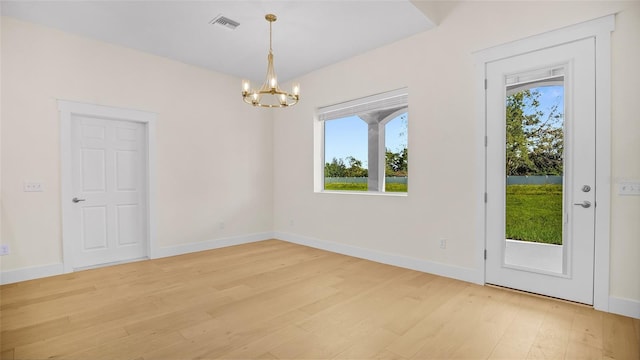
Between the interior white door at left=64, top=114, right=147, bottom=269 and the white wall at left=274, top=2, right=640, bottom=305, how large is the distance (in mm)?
2732

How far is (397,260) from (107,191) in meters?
4.20

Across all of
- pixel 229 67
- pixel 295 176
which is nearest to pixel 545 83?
pixel 295 176

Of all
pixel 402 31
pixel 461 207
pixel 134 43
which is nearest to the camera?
pixel 461 207

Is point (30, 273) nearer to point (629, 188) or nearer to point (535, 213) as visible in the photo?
point (535, 213)

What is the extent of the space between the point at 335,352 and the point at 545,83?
3.22 meters

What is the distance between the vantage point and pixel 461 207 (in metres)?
3.66

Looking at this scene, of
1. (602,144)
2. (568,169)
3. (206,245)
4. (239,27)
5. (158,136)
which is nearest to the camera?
(602,144)

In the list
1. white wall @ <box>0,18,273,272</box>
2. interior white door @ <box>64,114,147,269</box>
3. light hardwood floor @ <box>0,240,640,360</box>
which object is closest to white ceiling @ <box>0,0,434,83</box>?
white wall @ <box>0,18,273,272</box>

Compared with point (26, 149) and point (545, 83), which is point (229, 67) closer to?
point (26, 149)

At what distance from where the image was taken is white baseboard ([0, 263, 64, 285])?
353 cm

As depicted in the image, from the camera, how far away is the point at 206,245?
5262 millimetres

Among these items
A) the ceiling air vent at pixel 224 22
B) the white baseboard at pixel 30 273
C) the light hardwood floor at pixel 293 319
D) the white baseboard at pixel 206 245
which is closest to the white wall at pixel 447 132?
the light hardwood floor at pixel 293 319

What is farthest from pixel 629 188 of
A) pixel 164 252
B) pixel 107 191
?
pixel 107 191

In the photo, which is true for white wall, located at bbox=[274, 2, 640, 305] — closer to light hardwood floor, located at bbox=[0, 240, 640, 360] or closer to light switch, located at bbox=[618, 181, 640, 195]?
light switch, located at bbox=[618, 181, 640, 195]
